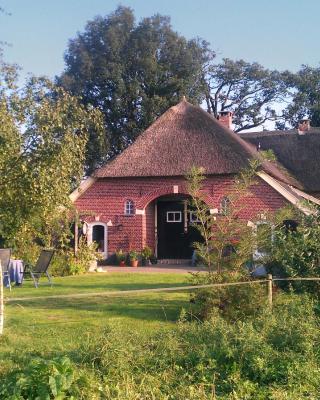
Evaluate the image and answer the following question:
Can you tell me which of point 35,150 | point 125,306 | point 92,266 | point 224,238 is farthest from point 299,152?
point 35,150

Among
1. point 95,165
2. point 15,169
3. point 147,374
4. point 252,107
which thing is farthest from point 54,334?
point 252,107

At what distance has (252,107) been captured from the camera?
49.0 metres

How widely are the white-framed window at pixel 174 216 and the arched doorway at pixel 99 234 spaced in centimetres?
294

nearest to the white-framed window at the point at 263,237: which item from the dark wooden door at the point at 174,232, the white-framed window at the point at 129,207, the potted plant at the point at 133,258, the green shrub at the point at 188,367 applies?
the green shrub at the point at 188,367

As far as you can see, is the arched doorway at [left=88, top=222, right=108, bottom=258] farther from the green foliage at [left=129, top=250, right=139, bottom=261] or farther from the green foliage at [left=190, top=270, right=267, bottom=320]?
the green foliage at [left=190, top=270, right=267, bottom=320]

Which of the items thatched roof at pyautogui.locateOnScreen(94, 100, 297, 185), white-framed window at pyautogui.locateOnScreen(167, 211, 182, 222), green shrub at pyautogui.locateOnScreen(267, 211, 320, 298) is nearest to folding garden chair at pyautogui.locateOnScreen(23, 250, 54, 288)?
green shrub at pyautogui.locateOnScreen(267, 211, 320, 298)

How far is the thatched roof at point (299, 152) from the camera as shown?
3011 centimetres

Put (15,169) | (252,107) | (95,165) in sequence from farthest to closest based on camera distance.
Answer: (252,107)
(95,165)
(15,169)

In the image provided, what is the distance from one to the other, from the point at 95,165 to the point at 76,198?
37.2 ft

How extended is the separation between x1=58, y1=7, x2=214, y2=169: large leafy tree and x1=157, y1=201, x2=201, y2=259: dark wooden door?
37.6ft

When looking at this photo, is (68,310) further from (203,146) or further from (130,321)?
(203,146)

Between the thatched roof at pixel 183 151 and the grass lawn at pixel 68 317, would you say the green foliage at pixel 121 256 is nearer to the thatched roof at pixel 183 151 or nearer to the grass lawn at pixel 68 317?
the thatched roof at pixel 183 151

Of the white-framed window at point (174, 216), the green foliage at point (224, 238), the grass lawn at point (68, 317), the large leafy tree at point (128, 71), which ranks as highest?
the large leafy tree at point (128, 71)

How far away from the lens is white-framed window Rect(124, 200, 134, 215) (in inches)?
1048
